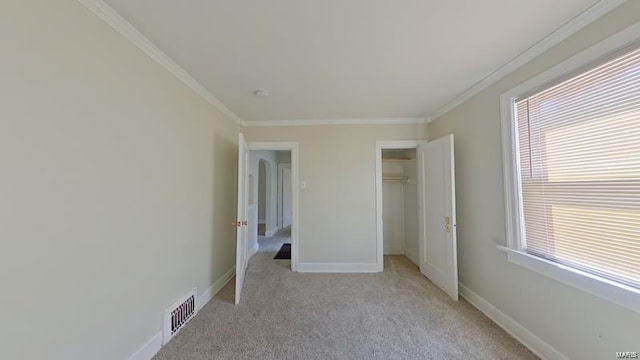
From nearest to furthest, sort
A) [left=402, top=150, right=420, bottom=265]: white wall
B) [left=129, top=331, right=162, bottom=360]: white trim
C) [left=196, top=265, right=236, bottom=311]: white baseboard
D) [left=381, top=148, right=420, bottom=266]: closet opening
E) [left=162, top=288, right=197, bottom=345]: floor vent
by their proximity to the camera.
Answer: [left=129, top=331, right=162, bottom=360]: white trim, [left=162, top=288, right=197, bottom=345]: floor vent, [left=196, top=265, right=236, bottom=311]: white baseboard, [left=402, top=150, right=420, bottom=265]: white wall, [left=381, top=148, right=420, bottom=266]: closet opening

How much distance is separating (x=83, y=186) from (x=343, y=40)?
1878 mm

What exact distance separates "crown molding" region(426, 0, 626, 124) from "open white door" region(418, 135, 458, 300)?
60 centimetres

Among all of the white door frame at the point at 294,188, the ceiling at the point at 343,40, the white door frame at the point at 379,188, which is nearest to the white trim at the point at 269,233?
the white door frame at the point at 294,188

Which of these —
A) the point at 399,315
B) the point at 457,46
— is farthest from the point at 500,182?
the point at 399,315

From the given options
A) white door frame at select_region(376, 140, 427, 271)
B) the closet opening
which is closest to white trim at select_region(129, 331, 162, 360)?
white door frame at select_region(376, 140, 427, 271)

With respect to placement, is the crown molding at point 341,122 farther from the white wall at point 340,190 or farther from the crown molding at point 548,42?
the crown molding at point 548,42

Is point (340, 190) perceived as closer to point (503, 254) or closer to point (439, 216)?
point (439, 216)

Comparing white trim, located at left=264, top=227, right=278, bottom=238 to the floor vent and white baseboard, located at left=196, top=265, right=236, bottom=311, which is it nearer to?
white baseboard, located at left=196, top=265, right=236, bottom=311

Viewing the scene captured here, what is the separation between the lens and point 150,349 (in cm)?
196

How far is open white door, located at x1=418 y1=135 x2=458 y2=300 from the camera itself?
3.04m

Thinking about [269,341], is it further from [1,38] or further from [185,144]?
[1,38]

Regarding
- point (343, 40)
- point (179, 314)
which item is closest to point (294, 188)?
point (179, 314)

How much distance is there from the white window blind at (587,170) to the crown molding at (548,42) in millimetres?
302

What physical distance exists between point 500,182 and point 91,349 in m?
3.29
